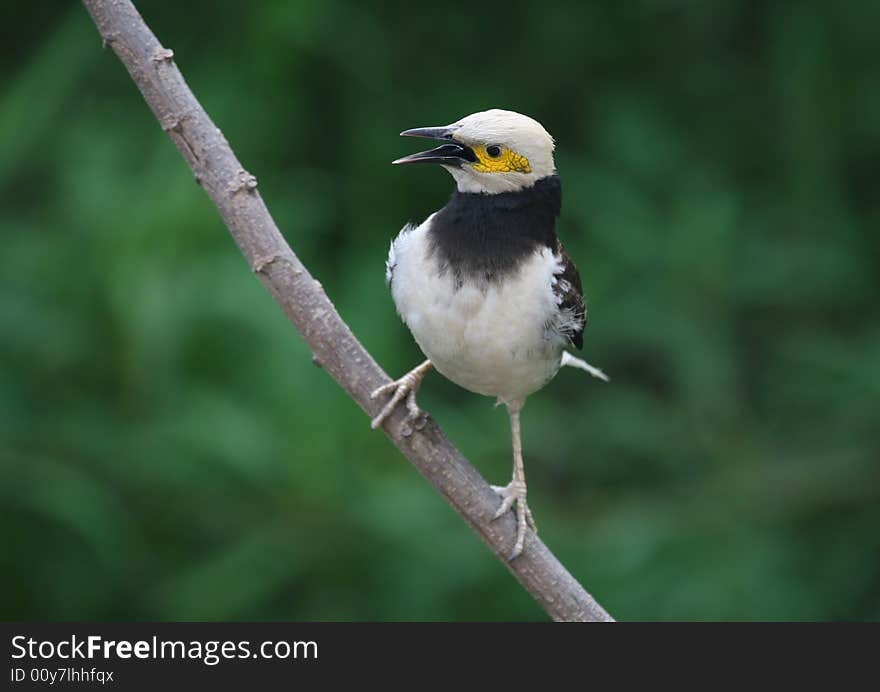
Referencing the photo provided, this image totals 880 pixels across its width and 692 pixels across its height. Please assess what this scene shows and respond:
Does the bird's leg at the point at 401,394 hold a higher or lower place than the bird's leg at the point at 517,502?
higher

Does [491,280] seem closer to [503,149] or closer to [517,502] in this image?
[503,149]

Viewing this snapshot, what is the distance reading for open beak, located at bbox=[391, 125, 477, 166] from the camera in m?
2.77

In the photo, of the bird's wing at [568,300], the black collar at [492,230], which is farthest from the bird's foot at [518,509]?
the black collar at [492,230]

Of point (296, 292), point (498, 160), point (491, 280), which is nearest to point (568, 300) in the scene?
point (491, 280)

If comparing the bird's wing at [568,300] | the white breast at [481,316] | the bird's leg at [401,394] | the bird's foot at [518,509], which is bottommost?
the bird's foot at [518,509]

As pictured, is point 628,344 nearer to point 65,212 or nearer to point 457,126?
point 65,212

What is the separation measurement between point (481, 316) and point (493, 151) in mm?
434

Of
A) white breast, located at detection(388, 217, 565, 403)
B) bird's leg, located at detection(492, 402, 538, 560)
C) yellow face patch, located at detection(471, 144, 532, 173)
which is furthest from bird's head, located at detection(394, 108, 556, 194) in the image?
bird's leg, located at detection(492, 402, 538, 560)

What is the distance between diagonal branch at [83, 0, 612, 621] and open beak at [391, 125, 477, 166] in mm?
384

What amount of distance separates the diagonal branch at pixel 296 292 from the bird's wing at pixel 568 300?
1.69ft

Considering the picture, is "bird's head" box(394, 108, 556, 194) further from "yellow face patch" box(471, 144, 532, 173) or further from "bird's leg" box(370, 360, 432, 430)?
"bird's leg" box(370, 360, 432, 430)

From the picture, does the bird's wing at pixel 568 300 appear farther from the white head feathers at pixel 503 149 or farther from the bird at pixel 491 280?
the white head feathers at pixel 503 149

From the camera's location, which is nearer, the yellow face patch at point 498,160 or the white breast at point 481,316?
the yellow face patch at point 498,160

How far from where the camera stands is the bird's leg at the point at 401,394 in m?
2.95
